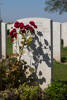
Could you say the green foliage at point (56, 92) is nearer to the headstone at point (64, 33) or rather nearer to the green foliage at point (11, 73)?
the green foliage at point (11, 73)

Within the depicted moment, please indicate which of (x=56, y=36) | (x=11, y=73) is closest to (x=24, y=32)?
(x=11, y=73)

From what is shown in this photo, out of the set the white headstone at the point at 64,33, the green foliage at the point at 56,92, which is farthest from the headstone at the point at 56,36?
the white headstone at the point at 64,33

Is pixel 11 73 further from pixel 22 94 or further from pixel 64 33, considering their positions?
pixel 64 33

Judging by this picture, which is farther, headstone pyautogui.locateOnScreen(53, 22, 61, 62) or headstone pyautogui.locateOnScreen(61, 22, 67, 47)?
headstone pyautogui.locateOnScreen(61, 22, 67, 47)

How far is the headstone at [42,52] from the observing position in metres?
5.21

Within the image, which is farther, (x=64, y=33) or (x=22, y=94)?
(x=64, y=33)

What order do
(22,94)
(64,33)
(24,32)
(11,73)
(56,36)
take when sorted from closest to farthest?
(22,94) → (11,73) → (24,32) → (56,36) → (64,33)

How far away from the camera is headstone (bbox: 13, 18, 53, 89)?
521 cm

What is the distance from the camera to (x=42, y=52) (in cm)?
530

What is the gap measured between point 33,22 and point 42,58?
0.81 meters

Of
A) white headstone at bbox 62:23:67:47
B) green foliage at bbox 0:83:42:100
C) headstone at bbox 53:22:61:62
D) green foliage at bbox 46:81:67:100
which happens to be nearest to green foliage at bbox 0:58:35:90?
green foliage at bbox 0:83:42:100

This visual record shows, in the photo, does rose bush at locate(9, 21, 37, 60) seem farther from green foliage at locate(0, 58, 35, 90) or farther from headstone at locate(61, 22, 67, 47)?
headstone at locate(61, 22, 67, 47)

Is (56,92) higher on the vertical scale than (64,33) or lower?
lower

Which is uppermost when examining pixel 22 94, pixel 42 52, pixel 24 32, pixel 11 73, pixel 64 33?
pixel 64 33
